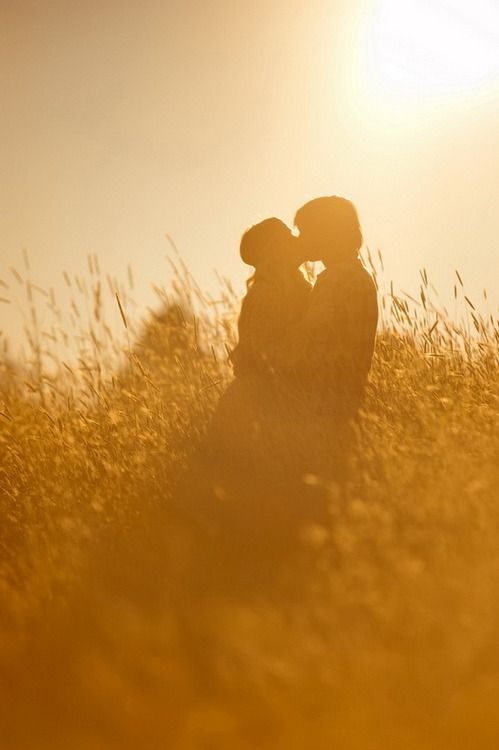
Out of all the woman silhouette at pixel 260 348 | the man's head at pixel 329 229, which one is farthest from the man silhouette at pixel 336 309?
the woman silhouette at pixel 260 348

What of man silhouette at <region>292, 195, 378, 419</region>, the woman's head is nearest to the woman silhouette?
the woman's head

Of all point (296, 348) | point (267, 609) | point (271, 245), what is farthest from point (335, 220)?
point (267, 609)

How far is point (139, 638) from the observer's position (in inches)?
76.9

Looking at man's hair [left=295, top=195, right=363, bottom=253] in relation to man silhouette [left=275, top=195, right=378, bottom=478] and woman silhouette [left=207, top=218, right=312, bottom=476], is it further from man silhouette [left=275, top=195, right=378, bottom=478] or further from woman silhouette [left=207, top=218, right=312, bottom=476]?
woman silhouette [left=207, top=218, right=312, bottom=476]

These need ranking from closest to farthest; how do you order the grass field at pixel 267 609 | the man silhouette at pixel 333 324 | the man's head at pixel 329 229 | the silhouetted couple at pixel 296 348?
the grass field at pixel 267 609, the silhouetted couple at pixel 296 348, the man silhouette at pixel 333 324, the man's head at pixel 329 229

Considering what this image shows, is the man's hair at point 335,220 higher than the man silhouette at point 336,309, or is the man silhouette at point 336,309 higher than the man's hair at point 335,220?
the man's hair at point 335,220

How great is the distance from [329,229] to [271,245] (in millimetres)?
276

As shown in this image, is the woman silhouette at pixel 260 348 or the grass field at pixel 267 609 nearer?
the grass field at pixel 267 609

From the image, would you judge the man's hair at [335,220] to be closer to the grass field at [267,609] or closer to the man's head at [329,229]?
the man's head at [329,229]

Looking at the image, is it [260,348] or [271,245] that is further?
[271,245]

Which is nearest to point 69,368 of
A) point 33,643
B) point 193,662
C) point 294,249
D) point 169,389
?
point 169,389

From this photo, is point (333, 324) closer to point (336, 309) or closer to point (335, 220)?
point (336, 309)

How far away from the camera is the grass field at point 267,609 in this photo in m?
1.77

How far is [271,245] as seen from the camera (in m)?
3.78
